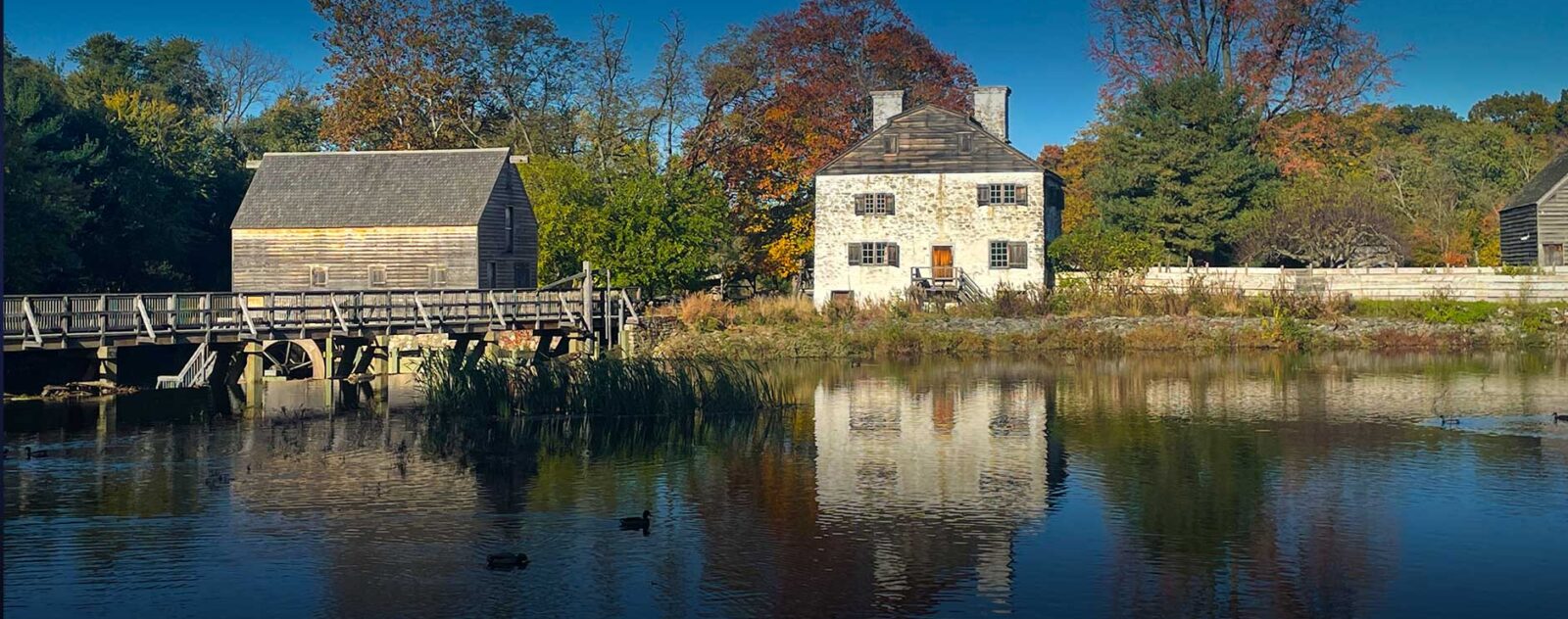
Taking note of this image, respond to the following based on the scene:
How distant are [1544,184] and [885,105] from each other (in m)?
25.1

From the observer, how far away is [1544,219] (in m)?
55.1

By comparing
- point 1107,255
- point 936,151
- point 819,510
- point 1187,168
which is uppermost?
point 936,151

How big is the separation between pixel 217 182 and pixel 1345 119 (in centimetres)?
5124

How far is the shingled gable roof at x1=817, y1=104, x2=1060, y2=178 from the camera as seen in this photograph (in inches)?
2301

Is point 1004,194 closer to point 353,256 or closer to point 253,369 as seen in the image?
point 353,256

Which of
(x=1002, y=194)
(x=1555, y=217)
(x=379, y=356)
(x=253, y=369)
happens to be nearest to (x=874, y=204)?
(x=1002, y=194)

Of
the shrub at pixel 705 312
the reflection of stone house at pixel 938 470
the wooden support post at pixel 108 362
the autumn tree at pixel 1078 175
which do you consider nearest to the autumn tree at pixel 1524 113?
the autumn tree at pixel 1078 175

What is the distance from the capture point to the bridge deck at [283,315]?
108 feet

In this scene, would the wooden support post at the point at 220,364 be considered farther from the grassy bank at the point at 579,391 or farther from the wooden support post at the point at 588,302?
the wooden support post at the point at 588,302

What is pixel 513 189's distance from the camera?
2093 inches

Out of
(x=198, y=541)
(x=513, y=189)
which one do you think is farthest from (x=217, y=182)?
(x=198, y=541)

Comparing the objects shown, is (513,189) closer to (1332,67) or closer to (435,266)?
(435,266)

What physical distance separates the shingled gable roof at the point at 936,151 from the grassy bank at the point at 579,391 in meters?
29.3

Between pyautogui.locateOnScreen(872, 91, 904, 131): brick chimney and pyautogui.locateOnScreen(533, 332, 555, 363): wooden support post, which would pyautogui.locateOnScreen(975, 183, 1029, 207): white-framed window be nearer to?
pyautogui.locateOnScreen(872, 91, 904, 131): brick chimney
